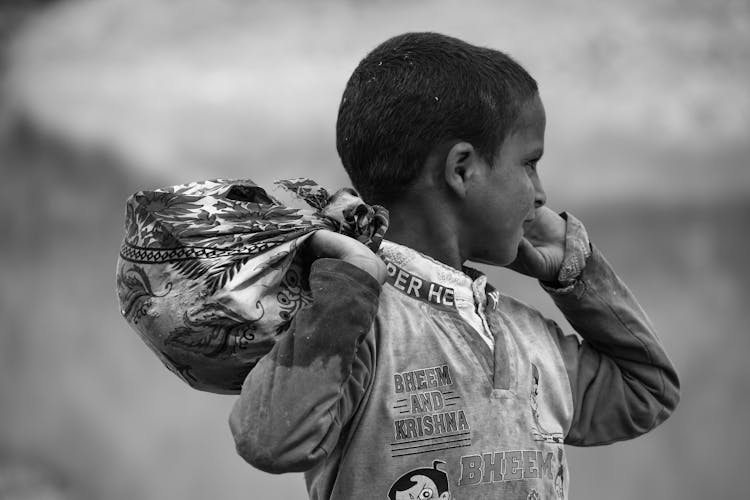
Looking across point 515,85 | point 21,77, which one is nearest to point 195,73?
point 21,77

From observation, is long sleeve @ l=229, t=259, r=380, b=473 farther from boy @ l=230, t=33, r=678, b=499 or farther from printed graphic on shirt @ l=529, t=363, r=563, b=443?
printed graphic on shirt @ l=529, t=363, r=563, b=443

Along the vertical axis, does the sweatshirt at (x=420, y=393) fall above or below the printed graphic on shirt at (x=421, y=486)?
above

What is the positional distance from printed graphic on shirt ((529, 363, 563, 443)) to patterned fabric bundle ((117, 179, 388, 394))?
0.33 m

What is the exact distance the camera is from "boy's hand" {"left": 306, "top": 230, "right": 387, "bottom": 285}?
3.84 feet

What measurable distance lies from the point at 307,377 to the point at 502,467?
0.99 ft

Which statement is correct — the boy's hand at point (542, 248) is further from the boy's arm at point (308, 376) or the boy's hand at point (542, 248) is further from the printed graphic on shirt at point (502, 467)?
the boy's arm at point (308, 376)

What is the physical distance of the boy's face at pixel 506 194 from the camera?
1.37m

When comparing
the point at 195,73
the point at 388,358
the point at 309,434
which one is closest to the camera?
the point at 309,434

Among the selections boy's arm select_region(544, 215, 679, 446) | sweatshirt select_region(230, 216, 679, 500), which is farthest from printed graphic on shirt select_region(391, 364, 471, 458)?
boy's arm select_region(544, 215, 679, 446)

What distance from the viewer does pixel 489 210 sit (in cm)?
137

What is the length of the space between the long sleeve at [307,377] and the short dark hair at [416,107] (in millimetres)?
244

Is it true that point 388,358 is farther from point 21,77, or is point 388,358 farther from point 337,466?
point 21,77

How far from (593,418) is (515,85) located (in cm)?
51

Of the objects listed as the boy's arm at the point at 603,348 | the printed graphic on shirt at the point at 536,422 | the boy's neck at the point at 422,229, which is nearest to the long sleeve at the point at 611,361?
the boy's arm at the point at 603,348
